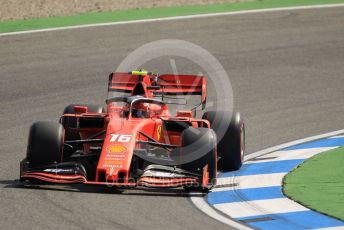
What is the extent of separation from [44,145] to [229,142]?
250cm

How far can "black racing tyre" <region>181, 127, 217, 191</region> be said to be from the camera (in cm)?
1215

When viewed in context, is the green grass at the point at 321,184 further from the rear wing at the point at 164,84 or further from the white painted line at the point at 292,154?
the rear wing at the point at 164,84

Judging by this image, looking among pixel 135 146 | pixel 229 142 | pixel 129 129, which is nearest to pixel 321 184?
pixel 229 142

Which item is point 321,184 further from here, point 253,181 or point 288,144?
point 288,144

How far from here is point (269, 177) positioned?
12992 mm

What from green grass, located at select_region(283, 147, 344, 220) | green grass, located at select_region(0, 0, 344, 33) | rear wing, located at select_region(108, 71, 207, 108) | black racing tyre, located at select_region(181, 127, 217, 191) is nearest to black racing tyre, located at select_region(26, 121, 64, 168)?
black racing tyre, located at select_region(181, 127, 217, 191)

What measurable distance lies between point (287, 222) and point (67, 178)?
2699mm

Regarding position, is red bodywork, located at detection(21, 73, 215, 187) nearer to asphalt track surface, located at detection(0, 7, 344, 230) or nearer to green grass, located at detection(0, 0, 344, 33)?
asphalt track surface, located at detection(0, 7, 344, 230)

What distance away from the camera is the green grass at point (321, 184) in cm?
1134

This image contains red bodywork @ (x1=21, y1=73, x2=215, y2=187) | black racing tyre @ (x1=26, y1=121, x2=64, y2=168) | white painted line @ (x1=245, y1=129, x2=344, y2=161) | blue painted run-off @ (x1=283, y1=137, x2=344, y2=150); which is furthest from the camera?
blue painted run-off @ (x1=283, y1=137, x2=344, y2=150)

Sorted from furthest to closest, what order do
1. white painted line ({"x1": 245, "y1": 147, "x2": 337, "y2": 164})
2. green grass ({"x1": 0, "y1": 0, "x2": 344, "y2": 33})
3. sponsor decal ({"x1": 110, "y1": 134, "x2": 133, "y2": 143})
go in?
green grass ({"x1": 0, "y1": 0, "x2": 344, "y2": 33}), white painted line ({"x1": 245, "y1": 147, "x2": 337, "y2": 164}), sponsor decal ({"x1": 110, "y1": 134, "x2": 133, "y2": 143})

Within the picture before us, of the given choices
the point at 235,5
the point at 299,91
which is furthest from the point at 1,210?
the point at 235,5

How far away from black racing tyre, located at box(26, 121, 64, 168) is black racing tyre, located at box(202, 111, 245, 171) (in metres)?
2.15

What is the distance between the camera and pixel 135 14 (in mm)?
26250
